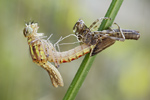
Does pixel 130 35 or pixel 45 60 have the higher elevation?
pixel 45 60

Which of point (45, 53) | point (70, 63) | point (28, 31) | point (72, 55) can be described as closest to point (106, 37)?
point (72, 55)

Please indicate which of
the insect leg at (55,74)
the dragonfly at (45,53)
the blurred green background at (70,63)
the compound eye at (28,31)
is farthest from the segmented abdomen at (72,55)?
the blurred green background at (70,63)

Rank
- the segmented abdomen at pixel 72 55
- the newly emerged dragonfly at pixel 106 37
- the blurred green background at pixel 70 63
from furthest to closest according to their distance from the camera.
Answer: the blurred green background at pixel 70 63 < the segmented abdomen at pixel 72 55 < the newly emerged dragonfly at pixel 106 37

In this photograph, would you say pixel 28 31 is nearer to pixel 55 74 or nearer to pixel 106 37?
pixel 55 74

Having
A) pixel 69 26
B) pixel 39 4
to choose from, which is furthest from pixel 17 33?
pixel 69 26

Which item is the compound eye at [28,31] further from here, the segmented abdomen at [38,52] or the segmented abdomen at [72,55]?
the segmented abdomen at [72,55]

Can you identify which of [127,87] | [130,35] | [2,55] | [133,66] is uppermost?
[2,55]

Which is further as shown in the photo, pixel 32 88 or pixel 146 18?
pixel 146 18

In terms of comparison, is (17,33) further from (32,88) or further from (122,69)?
(122,69)
